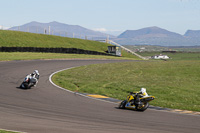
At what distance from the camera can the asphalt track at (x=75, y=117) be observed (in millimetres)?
10927

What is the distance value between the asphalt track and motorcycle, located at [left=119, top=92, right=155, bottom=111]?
0.34 meters

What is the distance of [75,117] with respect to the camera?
12.7 meters

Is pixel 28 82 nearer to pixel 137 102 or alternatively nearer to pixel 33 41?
pixel 137 102

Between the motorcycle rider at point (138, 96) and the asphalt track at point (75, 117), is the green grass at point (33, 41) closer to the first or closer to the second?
the asphalt track at point (75, 117)

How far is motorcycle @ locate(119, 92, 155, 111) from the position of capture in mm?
14713

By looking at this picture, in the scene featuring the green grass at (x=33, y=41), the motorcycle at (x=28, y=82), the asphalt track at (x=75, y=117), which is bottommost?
the asphalt track at (x=75, y=117)

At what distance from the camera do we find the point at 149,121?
41.1 feet

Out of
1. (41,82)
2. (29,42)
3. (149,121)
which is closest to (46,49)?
(29,42)

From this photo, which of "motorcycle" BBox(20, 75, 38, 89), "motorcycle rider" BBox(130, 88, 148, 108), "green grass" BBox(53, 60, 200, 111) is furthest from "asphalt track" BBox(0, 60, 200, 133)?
"green grass" BBox(53, 60, 200, 111)

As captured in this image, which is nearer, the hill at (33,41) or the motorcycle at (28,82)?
the motorcycle at (28,82)

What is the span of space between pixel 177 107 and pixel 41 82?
11.4m

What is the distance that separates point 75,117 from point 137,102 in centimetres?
359

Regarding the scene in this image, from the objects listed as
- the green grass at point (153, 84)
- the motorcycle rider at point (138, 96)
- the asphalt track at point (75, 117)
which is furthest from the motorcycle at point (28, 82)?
the motorcycle rider at point (138, 96)

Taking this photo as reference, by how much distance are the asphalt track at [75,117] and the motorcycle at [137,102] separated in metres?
0.34
